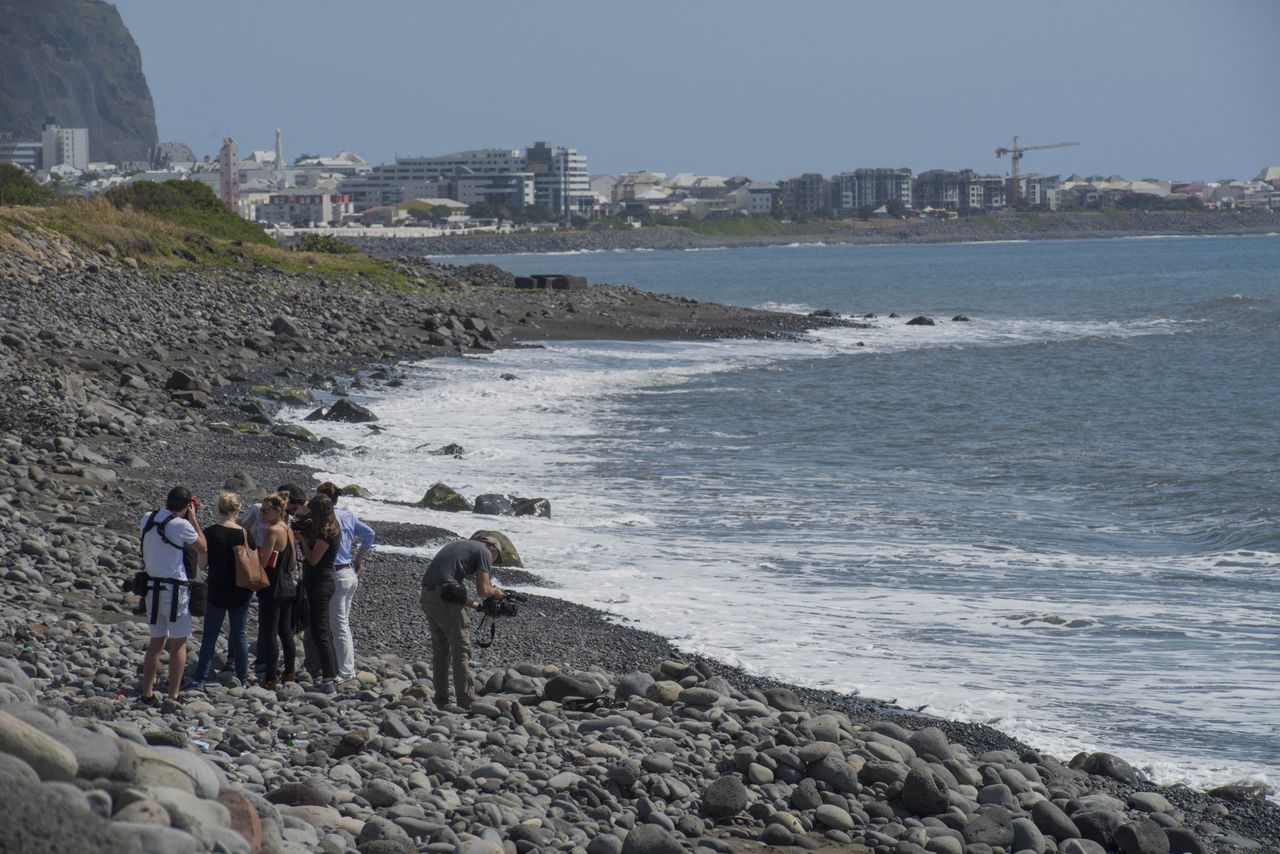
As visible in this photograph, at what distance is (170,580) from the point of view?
31.7ft

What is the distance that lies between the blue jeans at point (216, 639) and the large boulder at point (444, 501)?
8583mm

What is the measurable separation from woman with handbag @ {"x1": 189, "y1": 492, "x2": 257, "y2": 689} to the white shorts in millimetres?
385

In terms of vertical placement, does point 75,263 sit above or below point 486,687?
above

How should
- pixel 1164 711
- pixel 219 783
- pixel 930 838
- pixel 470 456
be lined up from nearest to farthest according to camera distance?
pixel 219 783
pixel 930 838
pixel 1164 711
pixel 470 456

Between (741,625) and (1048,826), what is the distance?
17.4ft

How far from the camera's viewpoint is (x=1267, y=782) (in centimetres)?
989

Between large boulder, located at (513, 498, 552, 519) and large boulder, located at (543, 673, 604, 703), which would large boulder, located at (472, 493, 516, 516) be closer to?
large boulder, located at (513, 498, 552, 519)

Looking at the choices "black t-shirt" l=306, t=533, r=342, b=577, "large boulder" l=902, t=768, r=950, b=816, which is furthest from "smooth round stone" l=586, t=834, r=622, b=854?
"black t-shirt" l=306, t=533, r=342, b=577

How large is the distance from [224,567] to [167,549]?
48 cm

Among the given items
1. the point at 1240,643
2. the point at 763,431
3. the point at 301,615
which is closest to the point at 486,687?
the point at 301,615

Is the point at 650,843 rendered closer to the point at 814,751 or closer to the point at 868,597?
the point at 814,751

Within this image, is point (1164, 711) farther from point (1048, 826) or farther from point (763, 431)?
point (763, 431)

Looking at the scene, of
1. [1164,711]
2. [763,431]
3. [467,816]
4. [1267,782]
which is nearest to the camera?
[467,816]

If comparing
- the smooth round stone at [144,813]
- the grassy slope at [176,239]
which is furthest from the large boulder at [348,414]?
the smooth round stone at [144,813]
